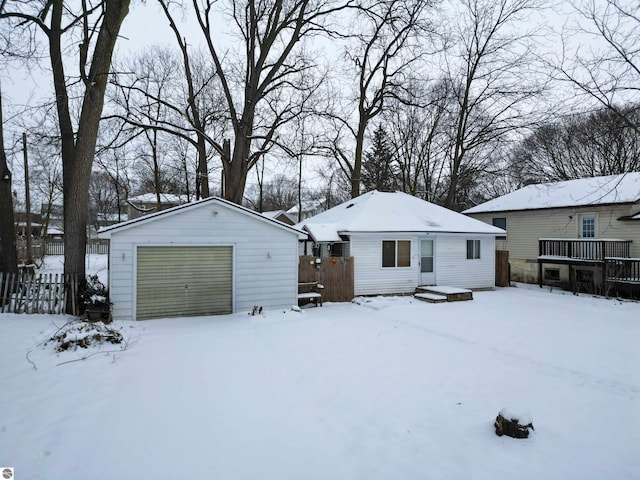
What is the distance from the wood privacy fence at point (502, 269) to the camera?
1770 centimetres

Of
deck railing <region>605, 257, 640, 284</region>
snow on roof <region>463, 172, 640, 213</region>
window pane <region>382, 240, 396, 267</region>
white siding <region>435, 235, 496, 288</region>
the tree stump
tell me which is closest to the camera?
the tree stump

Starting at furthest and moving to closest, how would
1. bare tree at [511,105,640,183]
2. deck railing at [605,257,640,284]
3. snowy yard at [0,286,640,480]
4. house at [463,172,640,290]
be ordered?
bare tree at [511,105,640,183], house at [463,172,640,290], deck railing at [605,257,640,284], snowy yard at [0,286,640,480]

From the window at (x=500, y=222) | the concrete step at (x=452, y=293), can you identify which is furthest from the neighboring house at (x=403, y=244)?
the window at (x=500, y=222)

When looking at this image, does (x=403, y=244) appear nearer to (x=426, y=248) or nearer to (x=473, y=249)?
(x=426, y=248)

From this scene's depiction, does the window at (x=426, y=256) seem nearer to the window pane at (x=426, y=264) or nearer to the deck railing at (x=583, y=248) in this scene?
the window pane at (x=426, y=264)

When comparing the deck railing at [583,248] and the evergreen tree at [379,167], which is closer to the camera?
the deck railing at [583,248]

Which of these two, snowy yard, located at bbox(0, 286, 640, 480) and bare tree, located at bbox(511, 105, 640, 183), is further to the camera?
bare tree, located at bbox(511, 105, 640, 183)

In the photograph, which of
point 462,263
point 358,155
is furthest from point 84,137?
point 358,155

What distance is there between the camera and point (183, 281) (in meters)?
10.5

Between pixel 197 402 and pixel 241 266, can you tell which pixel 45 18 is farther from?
pixel 197 402

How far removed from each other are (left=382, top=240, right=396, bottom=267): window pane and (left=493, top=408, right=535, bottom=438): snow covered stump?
415 inches

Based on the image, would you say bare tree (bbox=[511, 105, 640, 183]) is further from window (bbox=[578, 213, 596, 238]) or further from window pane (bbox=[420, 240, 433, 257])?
window pane (bbox=[420, 240, 433, 257])

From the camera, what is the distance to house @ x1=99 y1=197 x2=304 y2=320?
384 inches

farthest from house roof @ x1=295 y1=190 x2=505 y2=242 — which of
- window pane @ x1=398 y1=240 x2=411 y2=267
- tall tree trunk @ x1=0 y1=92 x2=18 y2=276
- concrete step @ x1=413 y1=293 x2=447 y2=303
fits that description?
tall tree trunk @ x1=0 y1=92 x2=18 y2=276
